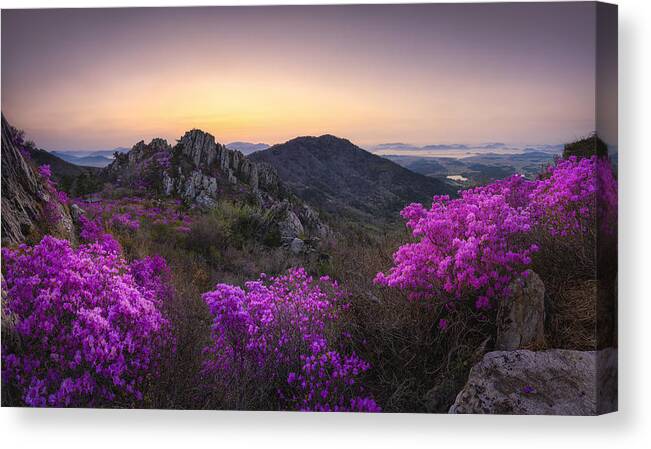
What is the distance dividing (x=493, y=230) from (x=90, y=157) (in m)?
3.35

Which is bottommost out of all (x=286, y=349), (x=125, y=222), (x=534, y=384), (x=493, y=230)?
(x=534, y=384)

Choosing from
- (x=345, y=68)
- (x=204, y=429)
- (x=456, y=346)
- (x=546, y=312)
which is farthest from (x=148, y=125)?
(x=546, y=312)

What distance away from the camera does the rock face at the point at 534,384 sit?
4.80 metres

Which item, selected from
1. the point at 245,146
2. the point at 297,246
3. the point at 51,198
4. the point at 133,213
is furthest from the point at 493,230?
the point at 51,198

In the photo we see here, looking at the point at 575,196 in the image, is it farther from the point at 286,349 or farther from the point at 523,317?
the point at 286,349

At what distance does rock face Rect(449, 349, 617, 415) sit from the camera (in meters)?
4.80

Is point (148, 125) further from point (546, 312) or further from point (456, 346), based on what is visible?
point (546, 312)

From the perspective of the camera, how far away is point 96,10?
5.29m

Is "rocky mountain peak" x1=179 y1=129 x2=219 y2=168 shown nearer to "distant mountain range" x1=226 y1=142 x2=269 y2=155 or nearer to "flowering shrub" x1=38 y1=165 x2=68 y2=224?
"distant mountain range" x1=226 y1=142 x2=269 y2=155

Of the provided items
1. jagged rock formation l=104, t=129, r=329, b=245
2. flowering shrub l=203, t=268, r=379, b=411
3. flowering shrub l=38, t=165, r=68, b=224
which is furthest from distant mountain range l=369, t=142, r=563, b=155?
flowering shrub l=38, t=165, r=68, b=224

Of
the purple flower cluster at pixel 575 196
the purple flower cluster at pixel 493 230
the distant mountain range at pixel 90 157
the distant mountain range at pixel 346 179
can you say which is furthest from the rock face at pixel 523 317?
the distant mountain range at pixel 90 157

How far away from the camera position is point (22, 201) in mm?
5262

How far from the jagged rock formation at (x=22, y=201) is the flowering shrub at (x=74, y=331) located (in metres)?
0.11

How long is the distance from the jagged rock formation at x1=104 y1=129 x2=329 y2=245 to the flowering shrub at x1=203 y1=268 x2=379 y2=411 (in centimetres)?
59
